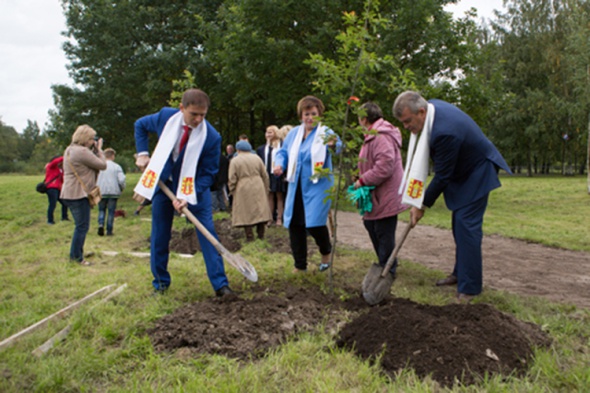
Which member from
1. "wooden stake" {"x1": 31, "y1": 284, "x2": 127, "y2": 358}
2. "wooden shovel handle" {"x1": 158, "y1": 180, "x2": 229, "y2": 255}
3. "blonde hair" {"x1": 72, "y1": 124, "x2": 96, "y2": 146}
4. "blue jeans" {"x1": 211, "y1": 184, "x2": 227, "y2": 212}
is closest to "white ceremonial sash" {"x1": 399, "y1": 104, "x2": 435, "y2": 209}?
"wooden shovel handle" {"x1": 158, "y1": 180, "x2": 229, "y2": 255}

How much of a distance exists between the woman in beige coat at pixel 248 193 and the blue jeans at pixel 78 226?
2.34m

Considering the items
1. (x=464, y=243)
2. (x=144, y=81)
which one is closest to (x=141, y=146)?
(x=464, y=243)

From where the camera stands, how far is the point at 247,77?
47.7 feet

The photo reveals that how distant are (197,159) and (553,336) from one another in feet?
11.0

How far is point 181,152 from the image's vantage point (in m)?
4.63

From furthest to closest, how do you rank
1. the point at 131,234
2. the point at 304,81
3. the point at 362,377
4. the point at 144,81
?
the point at 144,81 < the point at 304,81 < the point at 131,234 < the point at 362,377

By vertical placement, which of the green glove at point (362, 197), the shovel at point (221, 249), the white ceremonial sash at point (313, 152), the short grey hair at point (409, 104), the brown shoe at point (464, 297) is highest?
the short grey hair at point (409, 104)

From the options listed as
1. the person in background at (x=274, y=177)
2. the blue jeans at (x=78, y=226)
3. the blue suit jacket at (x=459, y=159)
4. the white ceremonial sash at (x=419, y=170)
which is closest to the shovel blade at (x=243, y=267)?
the white ceremonial sash at (x=419, y=170)

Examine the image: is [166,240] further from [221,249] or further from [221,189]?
[221,189]

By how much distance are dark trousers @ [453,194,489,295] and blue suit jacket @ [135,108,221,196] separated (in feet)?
8.14

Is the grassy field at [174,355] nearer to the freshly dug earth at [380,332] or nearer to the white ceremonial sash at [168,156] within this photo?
the freshly dug earth at [380,332]

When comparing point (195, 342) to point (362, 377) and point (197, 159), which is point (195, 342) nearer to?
point (362, 377)

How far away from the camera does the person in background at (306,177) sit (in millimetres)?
5207

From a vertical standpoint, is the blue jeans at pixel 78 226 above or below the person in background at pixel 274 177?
below
